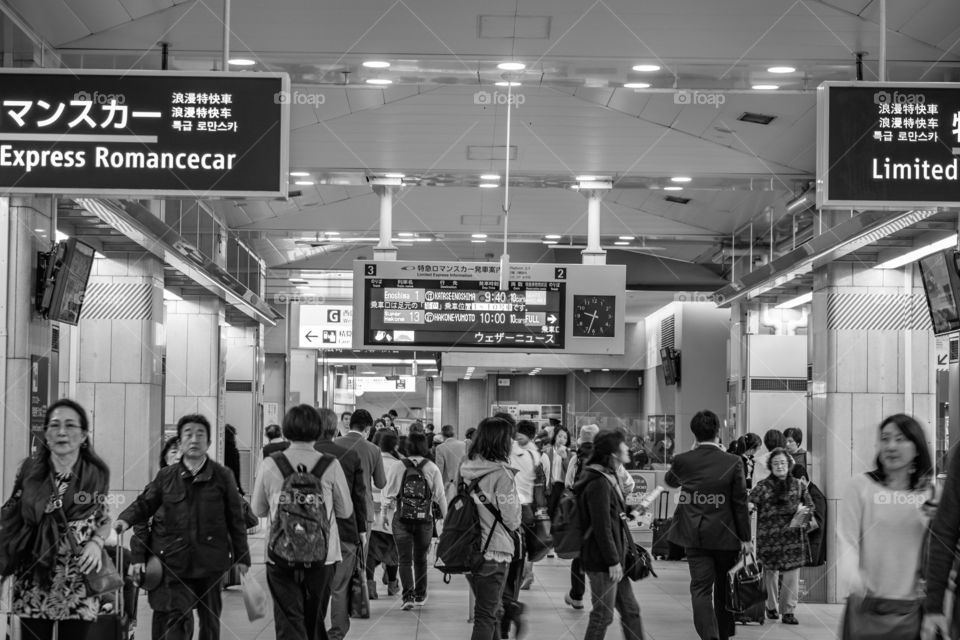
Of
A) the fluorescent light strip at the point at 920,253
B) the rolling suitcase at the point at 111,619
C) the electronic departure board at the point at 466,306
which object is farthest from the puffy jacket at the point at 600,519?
the electronic departure board at the point at 466,306

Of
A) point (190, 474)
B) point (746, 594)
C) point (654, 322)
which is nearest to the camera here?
point (190, 474)

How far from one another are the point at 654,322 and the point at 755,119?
43.4ft

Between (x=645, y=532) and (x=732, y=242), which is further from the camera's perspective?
(x=645, y=532)

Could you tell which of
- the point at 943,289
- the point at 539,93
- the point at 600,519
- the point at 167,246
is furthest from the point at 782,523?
the point at 167,246

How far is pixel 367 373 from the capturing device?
3622cm

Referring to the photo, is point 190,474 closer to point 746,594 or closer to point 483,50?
point 483,50

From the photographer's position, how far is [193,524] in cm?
593

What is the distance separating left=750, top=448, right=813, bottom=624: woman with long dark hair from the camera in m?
9.45

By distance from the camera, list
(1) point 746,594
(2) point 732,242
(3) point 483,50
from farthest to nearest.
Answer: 1. (2) point 732,242
2. (1) point 746,594
3. (3) point 483,50

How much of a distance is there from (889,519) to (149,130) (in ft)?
13.7

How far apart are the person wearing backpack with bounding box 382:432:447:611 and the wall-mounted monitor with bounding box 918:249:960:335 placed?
4.08 m

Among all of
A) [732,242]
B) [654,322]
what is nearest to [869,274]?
[732,242]

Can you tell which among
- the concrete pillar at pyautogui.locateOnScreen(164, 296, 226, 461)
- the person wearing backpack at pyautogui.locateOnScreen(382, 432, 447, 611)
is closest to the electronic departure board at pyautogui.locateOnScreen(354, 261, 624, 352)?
the person wearing backpack at pyautogui.locateOnScreen(382, 432, 447, 611)

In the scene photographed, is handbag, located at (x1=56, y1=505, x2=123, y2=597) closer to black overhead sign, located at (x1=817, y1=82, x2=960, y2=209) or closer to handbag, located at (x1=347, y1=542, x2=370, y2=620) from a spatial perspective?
handbag, located at (x1=347, y1=542, x2=370, y2=620)
